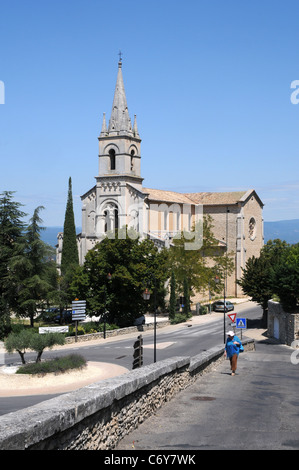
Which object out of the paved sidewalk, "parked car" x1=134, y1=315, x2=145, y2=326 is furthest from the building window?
the paved sidewalk

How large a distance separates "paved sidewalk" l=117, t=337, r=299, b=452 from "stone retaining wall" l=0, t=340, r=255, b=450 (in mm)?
316

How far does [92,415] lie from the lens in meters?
7.22

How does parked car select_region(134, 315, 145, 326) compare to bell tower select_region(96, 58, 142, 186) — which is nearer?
parked car select_region(134, 315, 145, 326)

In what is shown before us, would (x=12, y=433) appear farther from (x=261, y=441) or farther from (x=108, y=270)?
(x=108, y=270)

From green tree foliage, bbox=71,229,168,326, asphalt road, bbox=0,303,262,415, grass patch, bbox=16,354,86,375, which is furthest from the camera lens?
green tree foliage, bbox=71,229,168,326

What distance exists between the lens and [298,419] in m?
10.3

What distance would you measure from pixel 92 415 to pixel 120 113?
202ft

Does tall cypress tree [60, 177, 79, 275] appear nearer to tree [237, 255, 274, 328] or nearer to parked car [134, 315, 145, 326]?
parked car [134, 315, 145, 326]

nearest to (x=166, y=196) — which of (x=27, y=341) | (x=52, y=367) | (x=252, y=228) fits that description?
(x=252, y=228)

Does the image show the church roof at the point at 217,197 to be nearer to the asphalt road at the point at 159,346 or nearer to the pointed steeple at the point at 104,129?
the pointed steeple at the point at 104,129

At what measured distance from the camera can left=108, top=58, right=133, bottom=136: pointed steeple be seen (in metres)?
65.7

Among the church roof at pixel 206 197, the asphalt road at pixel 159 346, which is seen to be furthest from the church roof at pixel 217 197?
the asphalt road at pixel 159 346

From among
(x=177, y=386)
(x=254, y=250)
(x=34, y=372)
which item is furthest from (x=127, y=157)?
(x=177, y=386)

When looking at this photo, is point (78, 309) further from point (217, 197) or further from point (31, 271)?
point (217, 197)
